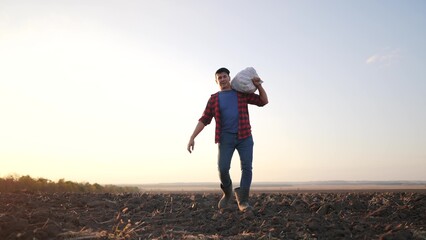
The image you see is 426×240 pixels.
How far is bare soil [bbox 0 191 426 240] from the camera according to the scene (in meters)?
4.79

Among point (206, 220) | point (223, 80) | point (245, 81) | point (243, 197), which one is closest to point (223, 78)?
point (223, 80)

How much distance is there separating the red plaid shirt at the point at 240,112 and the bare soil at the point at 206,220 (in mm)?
1208

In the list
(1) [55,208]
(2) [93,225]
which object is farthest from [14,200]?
(2) [93,225]

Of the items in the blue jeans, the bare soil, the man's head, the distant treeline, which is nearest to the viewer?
the bare soil

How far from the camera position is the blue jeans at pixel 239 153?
6695 millimetres

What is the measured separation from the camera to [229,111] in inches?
267

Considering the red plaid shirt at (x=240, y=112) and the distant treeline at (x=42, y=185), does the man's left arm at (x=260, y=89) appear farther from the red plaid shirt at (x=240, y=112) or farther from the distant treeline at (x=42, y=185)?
the distant treeline at (x=42, y=185)

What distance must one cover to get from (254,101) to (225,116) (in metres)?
0.53

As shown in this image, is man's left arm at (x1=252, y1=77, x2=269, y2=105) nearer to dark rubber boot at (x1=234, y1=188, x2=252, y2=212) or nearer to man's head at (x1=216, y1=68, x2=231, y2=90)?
man's head at (x1=216, y1=68, x2=231, y2=90)

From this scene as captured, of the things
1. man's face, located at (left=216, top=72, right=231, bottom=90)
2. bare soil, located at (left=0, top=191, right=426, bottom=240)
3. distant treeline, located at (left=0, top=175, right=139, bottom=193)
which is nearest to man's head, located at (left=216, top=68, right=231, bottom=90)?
man's face, located at (left=216, top=72, right=231, bottom=90)

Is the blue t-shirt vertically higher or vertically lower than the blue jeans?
higher

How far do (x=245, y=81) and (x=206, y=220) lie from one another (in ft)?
7.09

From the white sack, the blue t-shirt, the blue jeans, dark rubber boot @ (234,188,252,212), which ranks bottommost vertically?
dark rubber boot @ (234,188,252,212)

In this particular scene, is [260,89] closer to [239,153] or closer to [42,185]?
[239,153]
